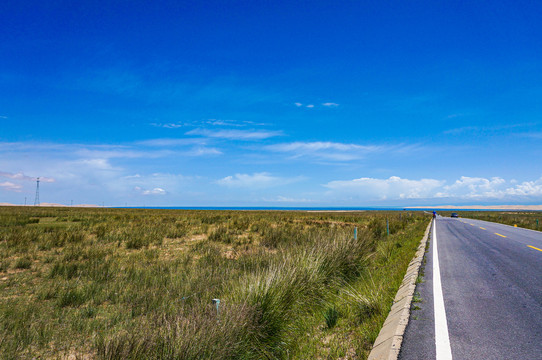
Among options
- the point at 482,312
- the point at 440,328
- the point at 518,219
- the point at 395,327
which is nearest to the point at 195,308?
the point at 395,327

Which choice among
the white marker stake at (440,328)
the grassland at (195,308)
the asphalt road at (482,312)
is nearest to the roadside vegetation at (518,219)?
the asphalt road at (482,312)

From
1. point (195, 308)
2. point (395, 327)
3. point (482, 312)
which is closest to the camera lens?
point (395, 327)

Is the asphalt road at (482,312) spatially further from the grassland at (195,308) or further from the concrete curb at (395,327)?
the grassland at (195,308)

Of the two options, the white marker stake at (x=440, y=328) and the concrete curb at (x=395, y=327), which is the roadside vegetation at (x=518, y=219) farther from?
the concrete curb at (x=395, y=327)

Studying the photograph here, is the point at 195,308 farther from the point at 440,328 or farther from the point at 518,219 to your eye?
the point at 518,219

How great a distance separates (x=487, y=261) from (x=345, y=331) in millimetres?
7529

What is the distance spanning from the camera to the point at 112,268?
29.4 feet

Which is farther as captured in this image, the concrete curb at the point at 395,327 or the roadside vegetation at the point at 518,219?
the roadside vegetation at the point at 518,219

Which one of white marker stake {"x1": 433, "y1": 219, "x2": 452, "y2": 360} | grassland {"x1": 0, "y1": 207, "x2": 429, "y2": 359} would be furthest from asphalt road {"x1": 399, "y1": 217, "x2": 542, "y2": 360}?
grassland {"x1": 0, "y1": 207, "x2": 429, "y2": 359}

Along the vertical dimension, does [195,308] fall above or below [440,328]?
above

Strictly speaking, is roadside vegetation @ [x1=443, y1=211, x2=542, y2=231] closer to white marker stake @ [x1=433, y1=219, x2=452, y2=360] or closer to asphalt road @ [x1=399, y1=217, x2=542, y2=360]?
asphalt road @ [x1=399, y1=217, x2=542, y2=360]

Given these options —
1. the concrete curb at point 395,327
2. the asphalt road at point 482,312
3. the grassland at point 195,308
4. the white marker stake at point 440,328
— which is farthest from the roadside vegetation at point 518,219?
the grassland at point 195,308

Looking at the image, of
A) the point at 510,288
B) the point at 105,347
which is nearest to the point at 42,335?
the point at 105,347

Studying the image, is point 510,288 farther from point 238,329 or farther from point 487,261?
point 238,329
